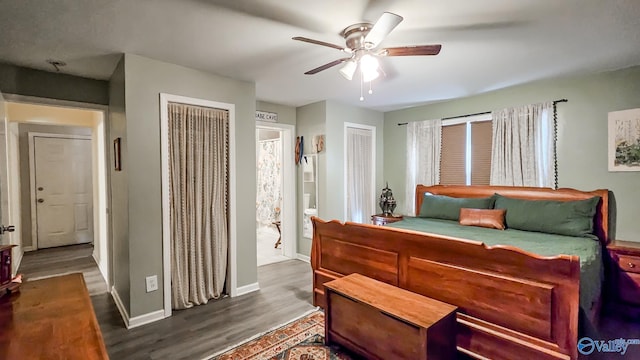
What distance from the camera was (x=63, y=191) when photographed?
567 centimetres

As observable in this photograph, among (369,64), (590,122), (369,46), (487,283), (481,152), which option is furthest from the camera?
(481,152)

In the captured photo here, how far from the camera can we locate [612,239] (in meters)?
3.16

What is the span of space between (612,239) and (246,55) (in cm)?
408

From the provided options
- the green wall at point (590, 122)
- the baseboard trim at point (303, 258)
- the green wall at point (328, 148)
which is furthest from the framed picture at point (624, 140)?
the baseboard trim at point (303, 258)

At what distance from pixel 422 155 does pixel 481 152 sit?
2.75 ft

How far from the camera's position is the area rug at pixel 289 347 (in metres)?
2.24

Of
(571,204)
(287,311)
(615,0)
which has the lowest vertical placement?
(287,311)

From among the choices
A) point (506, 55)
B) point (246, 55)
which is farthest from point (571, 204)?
point (246, 55)

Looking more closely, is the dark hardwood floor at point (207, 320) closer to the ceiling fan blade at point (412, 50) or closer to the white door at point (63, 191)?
the white door at point (63, 191)

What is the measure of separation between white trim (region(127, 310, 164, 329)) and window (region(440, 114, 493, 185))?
390 cm

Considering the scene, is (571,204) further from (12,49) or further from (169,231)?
(12,49)

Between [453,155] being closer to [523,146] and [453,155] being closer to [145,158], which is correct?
[523,146]

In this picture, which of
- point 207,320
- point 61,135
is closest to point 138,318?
point 207,320

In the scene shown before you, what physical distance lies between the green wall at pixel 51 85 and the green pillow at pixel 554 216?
4.73 meters
